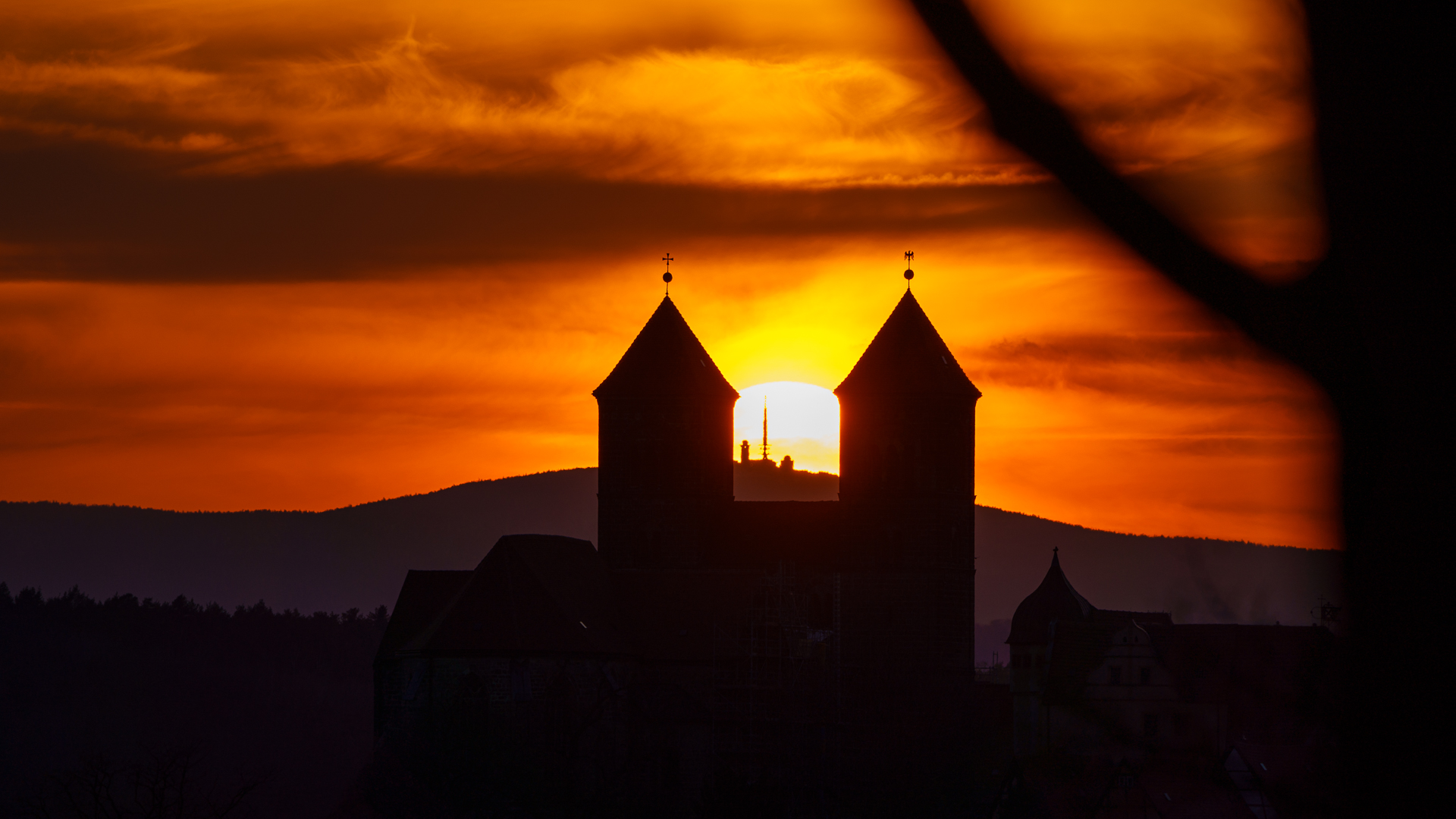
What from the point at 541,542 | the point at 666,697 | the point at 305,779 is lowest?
the point at 305,779

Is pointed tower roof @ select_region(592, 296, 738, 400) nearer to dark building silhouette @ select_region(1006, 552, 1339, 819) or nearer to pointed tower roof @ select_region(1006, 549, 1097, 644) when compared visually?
dark building silhouette @ select_region(1006, 552, 1339, 819)

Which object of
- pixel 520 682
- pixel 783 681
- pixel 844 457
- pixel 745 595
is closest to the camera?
pixel 520 682

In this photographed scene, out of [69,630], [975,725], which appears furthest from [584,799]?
[69,630]

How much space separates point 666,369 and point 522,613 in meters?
11.3

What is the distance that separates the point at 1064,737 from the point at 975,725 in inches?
197

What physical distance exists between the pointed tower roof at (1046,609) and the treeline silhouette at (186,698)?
45050mm

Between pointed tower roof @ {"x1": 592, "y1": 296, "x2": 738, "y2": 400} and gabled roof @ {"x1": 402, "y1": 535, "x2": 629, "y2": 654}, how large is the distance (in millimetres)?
6417

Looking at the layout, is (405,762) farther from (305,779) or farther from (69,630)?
(69,630)

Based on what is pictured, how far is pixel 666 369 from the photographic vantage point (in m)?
65.9

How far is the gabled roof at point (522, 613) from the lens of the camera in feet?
190

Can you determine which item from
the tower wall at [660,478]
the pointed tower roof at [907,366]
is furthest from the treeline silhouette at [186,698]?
the pointed tower roof at [907,366]

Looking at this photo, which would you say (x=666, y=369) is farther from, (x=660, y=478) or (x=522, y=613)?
(x=522, y=613)

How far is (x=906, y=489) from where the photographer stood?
2522 inches

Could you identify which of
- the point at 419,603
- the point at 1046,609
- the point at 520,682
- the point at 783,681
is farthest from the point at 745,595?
the point at 1046,609
